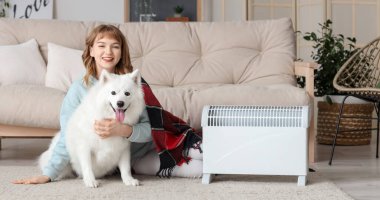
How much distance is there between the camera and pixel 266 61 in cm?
359

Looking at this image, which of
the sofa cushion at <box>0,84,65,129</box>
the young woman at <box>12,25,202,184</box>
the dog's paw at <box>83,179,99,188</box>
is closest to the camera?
the dog's paw at <box>83,179,99,188</box>

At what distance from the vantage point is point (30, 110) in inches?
117

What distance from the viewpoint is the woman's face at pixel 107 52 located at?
8.25 feet

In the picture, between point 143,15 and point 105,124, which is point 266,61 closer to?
point 105,124

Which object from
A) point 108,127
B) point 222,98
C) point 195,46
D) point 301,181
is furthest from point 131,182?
point 195,46

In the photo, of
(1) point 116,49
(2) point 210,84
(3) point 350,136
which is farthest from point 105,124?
(3) point 350,136

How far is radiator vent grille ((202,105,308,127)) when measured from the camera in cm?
244

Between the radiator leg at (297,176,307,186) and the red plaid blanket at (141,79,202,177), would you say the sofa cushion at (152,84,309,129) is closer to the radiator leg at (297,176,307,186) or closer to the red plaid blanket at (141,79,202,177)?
the red plaid blanket at (141,79,202,177)

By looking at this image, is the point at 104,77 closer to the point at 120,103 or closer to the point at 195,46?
the point at 120,103

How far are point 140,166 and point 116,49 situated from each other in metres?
0.55

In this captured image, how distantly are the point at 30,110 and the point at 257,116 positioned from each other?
1170 millimetres

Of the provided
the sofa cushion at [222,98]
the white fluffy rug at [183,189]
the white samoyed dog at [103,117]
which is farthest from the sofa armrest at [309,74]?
the white samoyed dog at [103,117]

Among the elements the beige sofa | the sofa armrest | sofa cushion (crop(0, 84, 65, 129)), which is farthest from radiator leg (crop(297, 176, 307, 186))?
sofa cushion (crop(0, 84, 65, 129))

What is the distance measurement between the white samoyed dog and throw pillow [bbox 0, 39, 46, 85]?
1.09 meters
